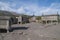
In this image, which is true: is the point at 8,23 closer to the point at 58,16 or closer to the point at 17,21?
the point at 17,21

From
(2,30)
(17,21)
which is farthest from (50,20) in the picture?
(2,30)

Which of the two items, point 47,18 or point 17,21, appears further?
point 47,18

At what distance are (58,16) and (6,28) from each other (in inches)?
2045

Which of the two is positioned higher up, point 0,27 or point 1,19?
point 1,19

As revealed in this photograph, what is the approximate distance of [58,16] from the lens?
226 ft

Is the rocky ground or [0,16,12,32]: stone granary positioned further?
[0,16,12,32]: stone granary

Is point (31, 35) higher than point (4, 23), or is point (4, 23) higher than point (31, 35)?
point (4, 23)

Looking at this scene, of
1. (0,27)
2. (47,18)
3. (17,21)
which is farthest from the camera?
(47,18)

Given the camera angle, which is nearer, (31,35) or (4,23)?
(31,35)

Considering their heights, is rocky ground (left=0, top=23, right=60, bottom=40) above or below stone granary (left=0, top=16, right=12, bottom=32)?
below

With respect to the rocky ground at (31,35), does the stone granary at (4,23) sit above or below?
above

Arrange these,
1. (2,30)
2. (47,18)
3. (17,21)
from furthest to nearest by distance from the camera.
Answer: (47,18) < (17,21) < (2,30)

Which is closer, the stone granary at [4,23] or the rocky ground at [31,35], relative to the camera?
the rocky ground at [31,35]

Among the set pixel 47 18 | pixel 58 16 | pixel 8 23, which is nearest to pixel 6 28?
pixel 8 23
